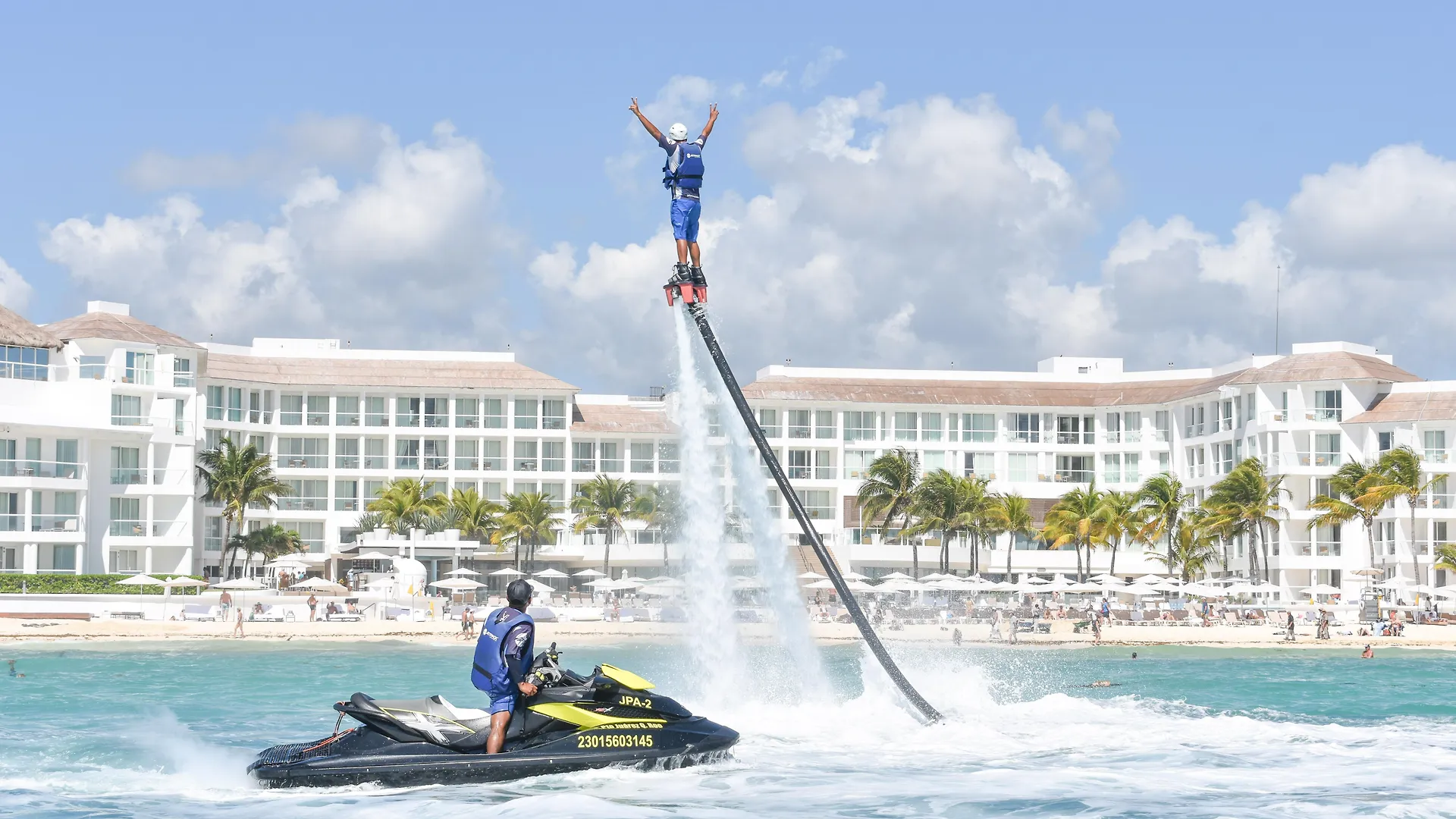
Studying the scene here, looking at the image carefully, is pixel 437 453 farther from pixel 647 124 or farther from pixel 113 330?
Answer: pixel 647 124

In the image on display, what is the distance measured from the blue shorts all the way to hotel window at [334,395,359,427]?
8171 cm

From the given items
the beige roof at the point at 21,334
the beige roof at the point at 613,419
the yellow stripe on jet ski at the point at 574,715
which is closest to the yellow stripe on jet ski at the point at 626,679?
the yellow stripe on jet ski at the point at 574,715

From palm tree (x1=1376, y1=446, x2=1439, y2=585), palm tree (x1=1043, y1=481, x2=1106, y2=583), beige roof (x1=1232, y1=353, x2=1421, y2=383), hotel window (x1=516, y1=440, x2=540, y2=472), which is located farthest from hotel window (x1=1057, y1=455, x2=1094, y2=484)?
hotel window (x1=516, y1=440, x2=540, y2=472)

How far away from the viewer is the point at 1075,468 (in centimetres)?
10288

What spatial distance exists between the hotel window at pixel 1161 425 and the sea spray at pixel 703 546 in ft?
272

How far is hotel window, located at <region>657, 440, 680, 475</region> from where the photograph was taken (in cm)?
2273

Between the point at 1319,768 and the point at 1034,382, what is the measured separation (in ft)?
279

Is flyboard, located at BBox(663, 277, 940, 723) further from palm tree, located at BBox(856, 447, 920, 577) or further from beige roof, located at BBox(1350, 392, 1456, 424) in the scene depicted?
beige roof, located at BBox(1350, 392, 1456, 424)

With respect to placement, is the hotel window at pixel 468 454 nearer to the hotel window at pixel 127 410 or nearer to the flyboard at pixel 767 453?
the hotel window at pixel 127 410

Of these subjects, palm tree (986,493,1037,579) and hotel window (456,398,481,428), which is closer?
palm tree (986,493,1037,579)

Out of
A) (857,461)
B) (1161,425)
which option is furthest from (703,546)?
(1161,425)

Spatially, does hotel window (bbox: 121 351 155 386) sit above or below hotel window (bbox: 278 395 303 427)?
above

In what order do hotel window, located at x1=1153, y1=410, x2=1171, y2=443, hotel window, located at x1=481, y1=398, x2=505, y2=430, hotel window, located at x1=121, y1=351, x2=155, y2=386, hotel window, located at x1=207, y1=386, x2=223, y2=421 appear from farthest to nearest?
hotel window, located at x1=1153, y1=410, x2=1171, y2=443
hotel window, located at x1=481, y1=398, x2=505, y2=430
hotel window, located at x1=207, y1=386, x2=223, y2=421
hotel window, located at x1=121, y1=351, x2=155, y2=386

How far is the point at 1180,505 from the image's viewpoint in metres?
89.4
